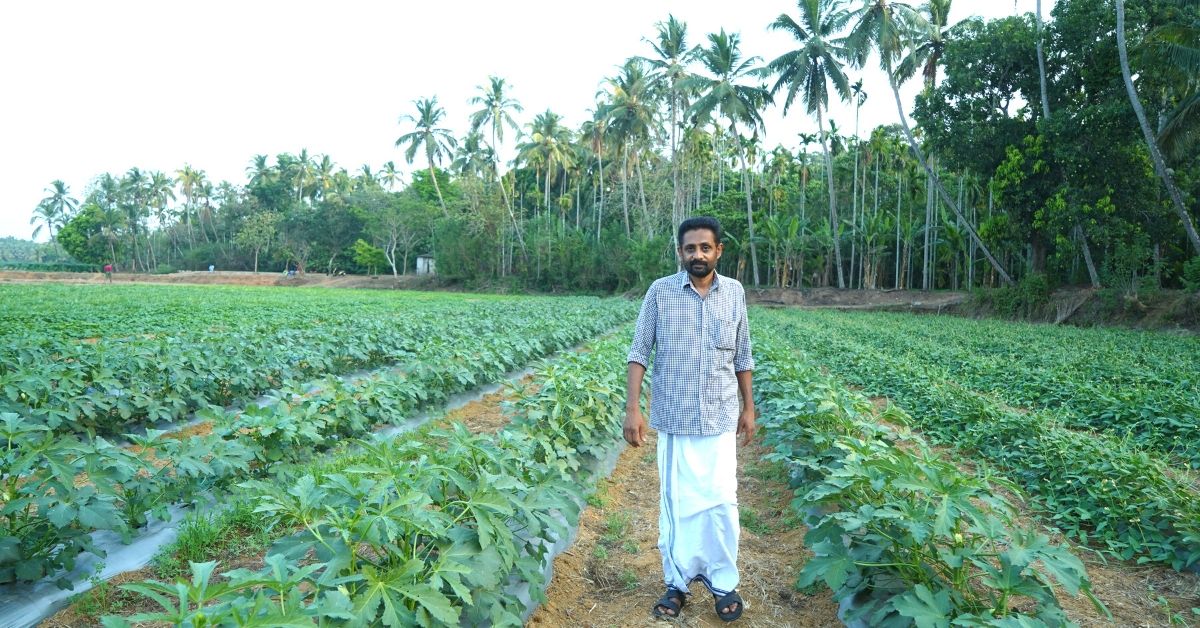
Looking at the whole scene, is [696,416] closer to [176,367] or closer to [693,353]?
[693,353]

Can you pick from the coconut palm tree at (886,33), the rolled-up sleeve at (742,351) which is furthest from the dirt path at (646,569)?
the coconut palm tree at (886,33)

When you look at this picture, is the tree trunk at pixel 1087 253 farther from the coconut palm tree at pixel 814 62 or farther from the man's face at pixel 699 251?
the man's face at pixel 699 251

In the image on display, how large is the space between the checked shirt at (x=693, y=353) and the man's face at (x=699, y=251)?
9 cm

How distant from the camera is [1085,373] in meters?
9.82

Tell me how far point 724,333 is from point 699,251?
1.36ft

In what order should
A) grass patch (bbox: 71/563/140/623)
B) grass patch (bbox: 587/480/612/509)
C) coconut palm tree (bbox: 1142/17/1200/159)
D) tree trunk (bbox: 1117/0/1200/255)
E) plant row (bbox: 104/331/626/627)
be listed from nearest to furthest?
plant row (bbox: 104/331/626/627) → grass patch (bbox: 71/563/140/623) → grass patch (bbox: 587/480/612/509) → coconut palm tree (bbox: 1142/17/1200/159) → tree trunk (bbox: 1117/0/1200/255)

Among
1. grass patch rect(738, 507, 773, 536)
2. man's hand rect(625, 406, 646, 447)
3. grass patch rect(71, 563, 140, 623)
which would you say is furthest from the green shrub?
grass patch rect(71, 563, 140, 623)

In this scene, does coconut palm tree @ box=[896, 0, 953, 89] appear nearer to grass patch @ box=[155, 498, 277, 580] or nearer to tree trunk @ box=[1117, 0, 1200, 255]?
tree trunk @ box=[1117, 0, 1200, 255]

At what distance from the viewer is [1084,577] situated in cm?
256

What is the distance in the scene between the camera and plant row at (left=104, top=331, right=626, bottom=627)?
6.25 ft

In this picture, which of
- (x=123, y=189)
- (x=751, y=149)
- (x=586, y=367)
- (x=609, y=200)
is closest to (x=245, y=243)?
(x=123, y=189)

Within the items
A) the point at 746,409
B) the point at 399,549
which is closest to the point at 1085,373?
the point at 746,409

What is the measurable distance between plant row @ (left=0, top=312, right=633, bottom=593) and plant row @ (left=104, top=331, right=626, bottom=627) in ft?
2.02

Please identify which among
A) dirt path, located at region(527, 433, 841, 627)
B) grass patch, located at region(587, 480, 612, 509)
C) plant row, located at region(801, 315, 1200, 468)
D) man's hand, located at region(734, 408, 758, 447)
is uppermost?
man's hand, located at region(734, 408, 758, 447)
